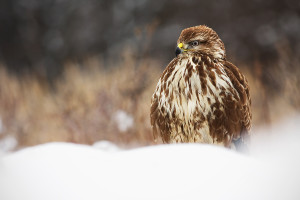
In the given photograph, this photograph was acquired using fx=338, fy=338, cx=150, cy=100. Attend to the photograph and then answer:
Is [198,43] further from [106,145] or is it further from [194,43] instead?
[106,145]

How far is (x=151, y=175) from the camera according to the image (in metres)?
0.30

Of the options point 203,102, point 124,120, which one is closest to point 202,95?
point 203,102

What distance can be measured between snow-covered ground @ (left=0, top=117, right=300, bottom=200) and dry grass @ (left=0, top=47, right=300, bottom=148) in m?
0.35

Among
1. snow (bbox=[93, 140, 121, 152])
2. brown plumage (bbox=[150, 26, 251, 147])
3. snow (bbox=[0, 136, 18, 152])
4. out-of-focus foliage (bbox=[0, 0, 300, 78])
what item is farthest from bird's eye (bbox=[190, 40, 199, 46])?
snow (bbox=[0, 136, 18, 152])

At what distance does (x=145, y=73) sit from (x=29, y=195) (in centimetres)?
43

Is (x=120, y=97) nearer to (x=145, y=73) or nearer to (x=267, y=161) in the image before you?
(x=145, y=73)

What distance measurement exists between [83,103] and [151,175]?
444 mm

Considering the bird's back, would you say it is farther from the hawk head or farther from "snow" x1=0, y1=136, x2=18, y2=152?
"snow" x1=0, y1=136, x2=18, y2=152

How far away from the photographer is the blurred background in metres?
0.64

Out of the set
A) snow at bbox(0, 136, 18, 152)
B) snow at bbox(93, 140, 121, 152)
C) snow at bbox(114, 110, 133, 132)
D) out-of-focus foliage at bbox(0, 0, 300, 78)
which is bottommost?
snow at bbox(93, 140, 121, 152)

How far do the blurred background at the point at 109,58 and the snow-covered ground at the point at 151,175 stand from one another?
0.35m

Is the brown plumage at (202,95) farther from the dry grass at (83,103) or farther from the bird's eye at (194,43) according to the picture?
the dry grass at (83,103)

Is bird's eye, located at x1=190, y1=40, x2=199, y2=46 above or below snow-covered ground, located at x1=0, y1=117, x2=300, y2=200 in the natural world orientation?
above

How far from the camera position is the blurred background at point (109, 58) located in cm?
64
